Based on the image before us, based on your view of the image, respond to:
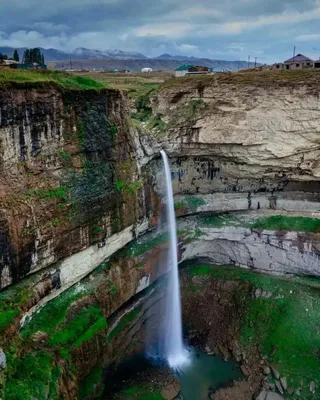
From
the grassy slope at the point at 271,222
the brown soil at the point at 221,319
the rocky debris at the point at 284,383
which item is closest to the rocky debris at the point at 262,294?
the brown soil at the point at 221,319

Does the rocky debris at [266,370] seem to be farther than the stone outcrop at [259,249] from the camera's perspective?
No

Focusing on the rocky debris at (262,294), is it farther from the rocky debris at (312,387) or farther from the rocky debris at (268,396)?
the rocky debris at (268,396)

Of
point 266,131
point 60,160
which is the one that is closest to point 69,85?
point 60,160

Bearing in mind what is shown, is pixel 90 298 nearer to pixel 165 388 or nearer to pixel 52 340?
pixel 52 340

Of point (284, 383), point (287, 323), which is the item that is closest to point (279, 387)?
point (284, 383)

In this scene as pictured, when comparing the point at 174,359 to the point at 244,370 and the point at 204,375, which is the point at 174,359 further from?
the point at 244,370

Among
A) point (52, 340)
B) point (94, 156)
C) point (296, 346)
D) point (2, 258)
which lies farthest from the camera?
point (296, 346)
